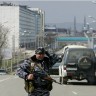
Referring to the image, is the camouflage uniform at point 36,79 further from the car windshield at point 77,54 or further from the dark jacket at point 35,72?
the car windshield at point 77,54

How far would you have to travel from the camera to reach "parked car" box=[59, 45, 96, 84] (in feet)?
93.8

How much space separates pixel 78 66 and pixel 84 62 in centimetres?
54

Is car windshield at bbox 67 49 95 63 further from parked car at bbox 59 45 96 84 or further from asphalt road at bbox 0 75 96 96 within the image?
asphalt road at bbox 0 75 96 96

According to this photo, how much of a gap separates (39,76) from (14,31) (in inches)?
6458

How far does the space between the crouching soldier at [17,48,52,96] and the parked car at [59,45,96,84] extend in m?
18.0

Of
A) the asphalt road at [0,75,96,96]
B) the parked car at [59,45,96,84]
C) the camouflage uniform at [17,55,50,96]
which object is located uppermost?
the camouflage uniform at [17,55,50,96]

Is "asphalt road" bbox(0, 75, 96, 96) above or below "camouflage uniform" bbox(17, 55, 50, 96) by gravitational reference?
below

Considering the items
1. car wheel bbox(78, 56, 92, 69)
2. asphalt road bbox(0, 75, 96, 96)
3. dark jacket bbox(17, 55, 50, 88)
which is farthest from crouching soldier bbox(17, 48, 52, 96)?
car wheel bbox(78, 56, 92, 69)

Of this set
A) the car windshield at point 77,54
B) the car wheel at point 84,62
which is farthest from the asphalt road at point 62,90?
the car windshield at point 77,54

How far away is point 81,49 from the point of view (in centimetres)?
2953

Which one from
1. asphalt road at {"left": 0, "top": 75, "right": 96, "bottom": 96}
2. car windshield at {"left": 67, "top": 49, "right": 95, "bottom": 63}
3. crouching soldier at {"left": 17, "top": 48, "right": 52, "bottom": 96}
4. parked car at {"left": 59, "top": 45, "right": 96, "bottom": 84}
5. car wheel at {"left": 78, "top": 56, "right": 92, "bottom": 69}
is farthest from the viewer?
car windshield at {"left": 67, "top": 49, "right": 95, "bottom": 63}

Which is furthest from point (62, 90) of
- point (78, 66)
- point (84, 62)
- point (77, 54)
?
point (77, 54)

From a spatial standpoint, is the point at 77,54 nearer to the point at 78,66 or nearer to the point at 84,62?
the point at 78,66

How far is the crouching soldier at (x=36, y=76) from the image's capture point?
33.6 feet
